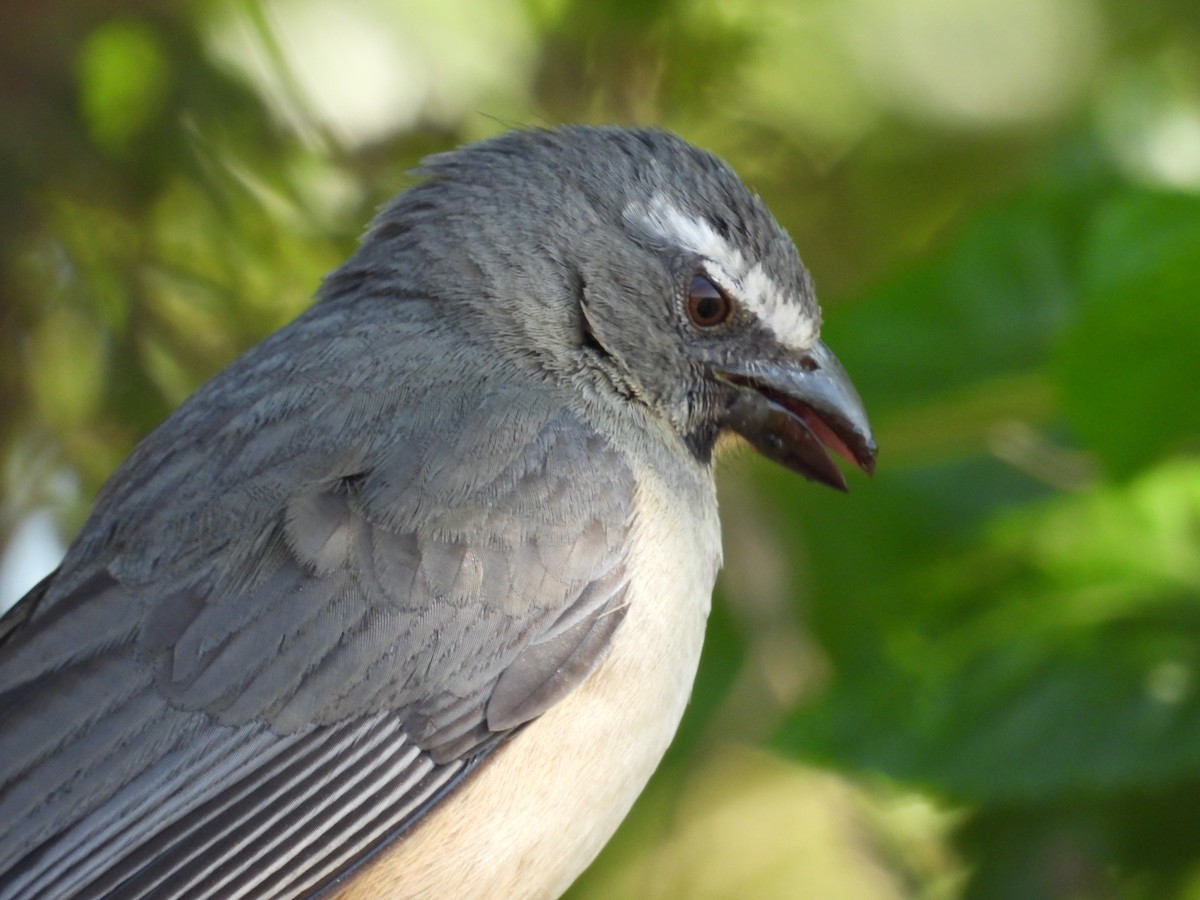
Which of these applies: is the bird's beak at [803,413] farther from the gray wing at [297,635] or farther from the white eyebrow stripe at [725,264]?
the gray wing at [297,635]

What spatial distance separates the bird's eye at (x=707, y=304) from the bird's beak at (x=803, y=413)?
117 mm

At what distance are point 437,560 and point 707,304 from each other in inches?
36.8

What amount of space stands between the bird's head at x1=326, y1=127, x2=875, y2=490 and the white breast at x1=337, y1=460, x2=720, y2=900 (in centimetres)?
45

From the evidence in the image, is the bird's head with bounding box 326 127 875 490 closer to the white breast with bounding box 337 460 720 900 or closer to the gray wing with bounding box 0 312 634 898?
the gray wing with bounding box 0 312 634 898

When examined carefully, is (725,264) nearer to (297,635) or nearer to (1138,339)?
(1138,339)

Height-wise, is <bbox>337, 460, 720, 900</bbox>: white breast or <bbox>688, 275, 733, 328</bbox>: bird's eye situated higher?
<bbox>688, 275, 733, 328</bbox>: bird's eye

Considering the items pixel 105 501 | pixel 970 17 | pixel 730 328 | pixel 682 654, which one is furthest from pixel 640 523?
pixel 970 17

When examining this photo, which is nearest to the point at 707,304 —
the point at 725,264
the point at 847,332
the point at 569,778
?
the point at 725,264

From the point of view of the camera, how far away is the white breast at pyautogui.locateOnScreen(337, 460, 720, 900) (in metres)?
3.19

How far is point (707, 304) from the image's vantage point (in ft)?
12.3

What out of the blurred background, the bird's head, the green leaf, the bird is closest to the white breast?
Result: the bird

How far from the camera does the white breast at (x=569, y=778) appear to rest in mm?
3193

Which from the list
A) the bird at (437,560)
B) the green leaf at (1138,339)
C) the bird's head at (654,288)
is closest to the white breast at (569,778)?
the bird at (437,560)

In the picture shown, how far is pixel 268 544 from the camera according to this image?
331 centimetres
